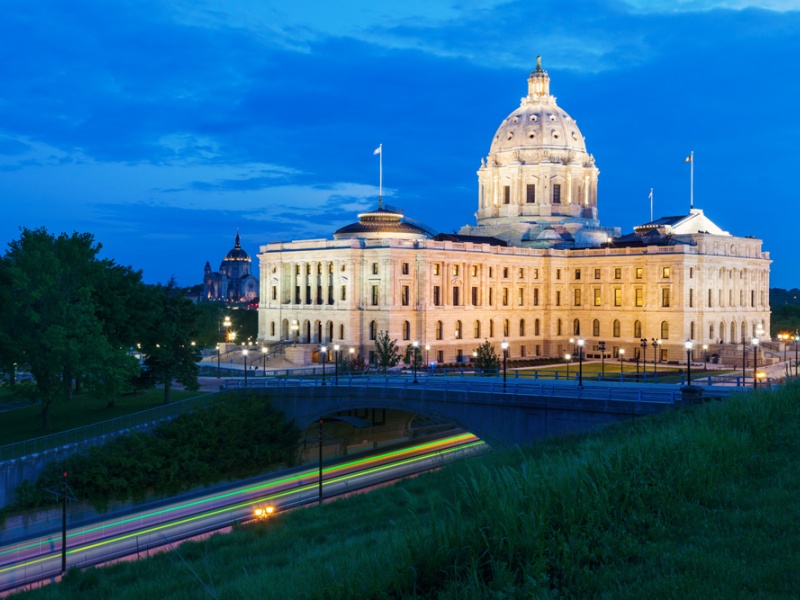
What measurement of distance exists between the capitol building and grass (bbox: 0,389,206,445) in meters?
32.1

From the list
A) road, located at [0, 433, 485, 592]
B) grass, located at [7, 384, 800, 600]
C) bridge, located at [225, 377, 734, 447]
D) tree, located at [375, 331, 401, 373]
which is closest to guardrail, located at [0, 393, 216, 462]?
road, located at [0, 433, 485, 592]

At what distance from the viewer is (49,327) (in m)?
49.4

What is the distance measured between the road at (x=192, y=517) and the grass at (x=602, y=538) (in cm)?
1821

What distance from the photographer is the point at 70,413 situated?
182 feet

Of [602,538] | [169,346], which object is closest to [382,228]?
[169,346]

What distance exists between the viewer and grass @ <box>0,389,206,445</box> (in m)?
49.3

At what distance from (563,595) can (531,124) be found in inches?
4484

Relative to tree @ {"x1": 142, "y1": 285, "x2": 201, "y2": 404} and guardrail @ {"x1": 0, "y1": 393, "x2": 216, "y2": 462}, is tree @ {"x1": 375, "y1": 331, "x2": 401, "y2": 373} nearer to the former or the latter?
tree @ {"x1": 142, "y1": 285, "x2": 201, "y2": 404}

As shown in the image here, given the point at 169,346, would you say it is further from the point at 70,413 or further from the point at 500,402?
the point at 500,402

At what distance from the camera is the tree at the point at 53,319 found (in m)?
49.6

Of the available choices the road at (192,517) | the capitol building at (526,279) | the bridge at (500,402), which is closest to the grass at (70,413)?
the road at (192,517)

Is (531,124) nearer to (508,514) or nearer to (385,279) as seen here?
(385,279)

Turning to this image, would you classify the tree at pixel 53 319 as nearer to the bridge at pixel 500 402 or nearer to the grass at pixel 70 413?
the grass at pixel 70 413

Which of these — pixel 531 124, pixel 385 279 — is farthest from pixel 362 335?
pixel 531 124
